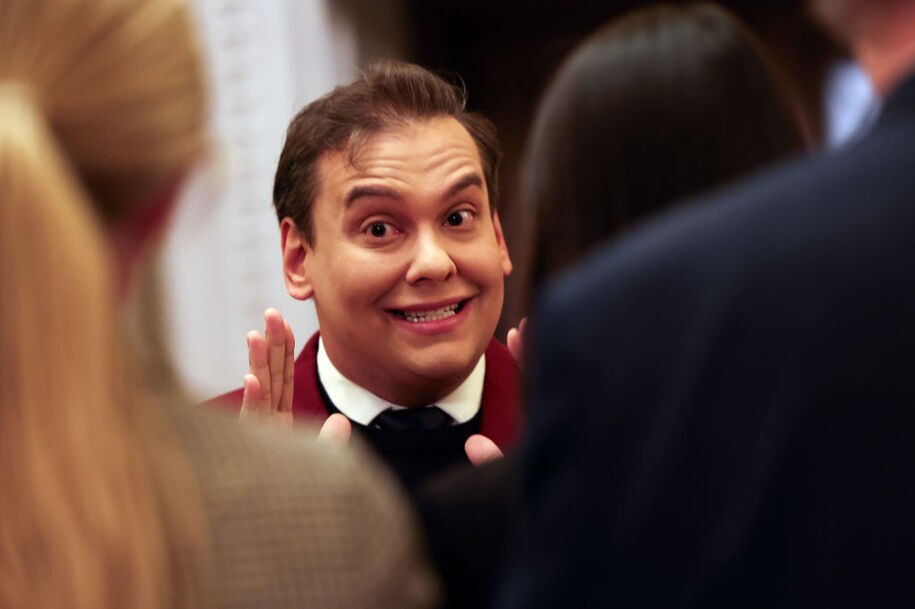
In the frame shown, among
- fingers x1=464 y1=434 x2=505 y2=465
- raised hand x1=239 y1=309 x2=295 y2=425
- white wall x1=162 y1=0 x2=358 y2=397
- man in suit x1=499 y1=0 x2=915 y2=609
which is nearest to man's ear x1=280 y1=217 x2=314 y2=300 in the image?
raised hand x1=239 y1=309 x2=295 y2=425

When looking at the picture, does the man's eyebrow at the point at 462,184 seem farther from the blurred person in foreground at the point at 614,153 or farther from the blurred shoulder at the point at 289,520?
the blurred shoulder at the point at 289,520

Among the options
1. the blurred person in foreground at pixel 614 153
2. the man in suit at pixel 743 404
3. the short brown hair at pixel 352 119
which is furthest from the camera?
the short brown hair at pixel 352 119

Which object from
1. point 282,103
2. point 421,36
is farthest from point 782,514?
point 421,36

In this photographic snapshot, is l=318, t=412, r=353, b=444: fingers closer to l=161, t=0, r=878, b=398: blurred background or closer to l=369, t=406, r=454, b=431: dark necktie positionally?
l=369, t=406, r=454, b=431: dark necktie

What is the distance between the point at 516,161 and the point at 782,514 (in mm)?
4634

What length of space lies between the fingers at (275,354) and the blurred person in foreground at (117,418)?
3.59ft

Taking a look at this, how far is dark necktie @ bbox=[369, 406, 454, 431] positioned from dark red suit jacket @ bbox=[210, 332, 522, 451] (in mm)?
64

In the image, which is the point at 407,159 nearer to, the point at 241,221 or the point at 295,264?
the point at 295,264

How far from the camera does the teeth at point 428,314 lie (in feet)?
7.10

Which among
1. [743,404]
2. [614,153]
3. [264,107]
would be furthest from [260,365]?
[264,107]

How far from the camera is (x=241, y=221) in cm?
458

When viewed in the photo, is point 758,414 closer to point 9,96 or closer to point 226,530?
point 226,530

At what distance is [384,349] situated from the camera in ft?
7.07

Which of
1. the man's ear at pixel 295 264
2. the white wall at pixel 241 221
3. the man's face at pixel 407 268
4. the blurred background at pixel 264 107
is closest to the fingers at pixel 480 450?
the man's face at pixel 407 268
